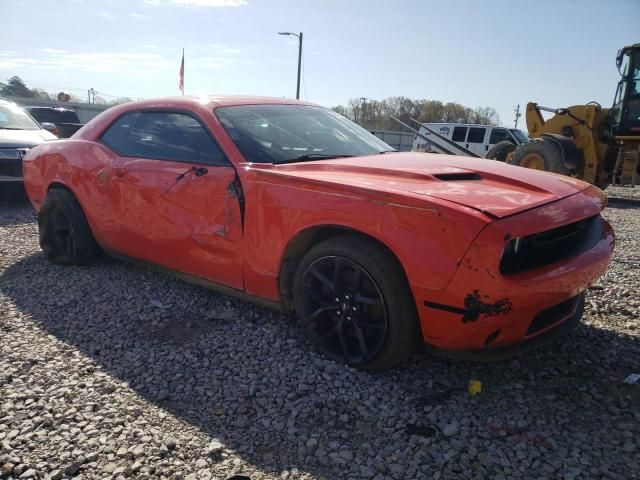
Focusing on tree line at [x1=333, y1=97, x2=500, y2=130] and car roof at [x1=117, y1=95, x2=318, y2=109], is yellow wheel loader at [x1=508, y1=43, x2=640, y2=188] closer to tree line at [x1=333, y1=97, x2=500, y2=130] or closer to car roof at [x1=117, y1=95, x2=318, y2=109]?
car roof at [x1=117, y1=95, x2=318, y2=109]

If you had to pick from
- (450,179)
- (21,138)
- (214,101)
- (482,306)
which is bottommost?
(482,306)

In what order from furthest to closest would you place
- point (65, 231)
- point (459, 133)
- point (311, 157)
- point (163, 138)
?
point (459, 133) < point (65, 231) < point (163, 138) < point (311, 157)

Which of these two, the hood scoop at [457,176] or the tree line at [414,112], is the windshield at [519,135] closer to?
the hood scoop at [457,176]

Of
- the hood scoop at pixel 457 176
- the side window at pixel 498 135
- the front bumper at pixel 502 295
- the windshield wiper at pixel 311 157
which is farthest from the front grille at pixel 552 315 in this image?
the side window at pixel 498 135

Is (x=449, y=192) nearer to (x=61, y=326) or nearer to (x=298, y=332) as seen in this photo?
(x=298, y=332)

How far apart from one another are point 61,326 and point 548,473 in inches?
114

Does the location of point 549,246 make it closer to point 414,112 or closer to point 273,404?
point 273,404

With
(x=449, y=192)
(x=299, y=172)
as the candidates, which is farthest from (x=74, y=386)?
(x=449, y=192)

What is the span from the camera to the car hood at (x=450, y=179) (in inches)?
91.3

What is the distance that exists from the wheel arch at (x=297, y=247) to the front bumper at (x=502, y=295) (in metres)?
0.55

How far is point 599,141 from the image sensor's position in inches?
429

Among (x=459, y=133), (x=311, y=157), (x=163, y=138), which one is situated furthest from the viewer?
(x=459, y=133)

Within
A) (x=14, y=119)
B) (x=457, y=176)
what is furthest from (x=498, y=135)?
(x=457, y=176)

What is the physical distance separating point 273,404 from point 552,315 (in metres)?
1.45
